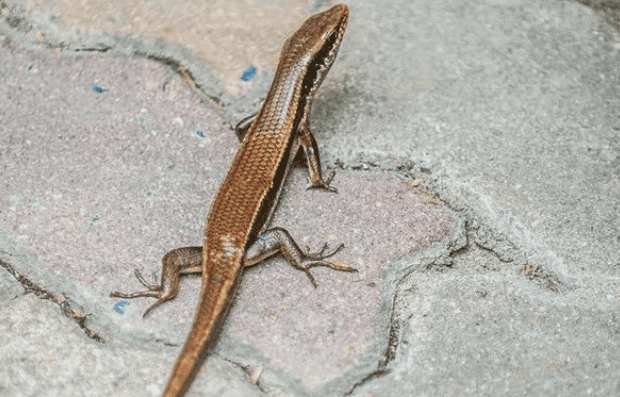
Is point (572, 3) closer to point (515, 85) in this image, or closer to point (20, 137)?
point (515, 85)

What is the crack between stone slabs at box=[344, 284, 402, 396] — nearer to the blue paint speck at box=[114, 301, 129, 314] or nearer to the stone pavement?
the stone pavement

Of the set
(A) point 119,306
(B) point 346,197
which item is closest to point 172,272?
(A) point 119,306

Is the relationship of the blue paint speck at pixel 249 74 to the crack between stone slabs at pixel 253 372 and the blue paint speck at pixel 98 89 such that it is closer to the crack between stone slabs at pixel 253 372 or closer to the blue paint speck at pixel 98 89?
the blue paint speck at pixel 98 89

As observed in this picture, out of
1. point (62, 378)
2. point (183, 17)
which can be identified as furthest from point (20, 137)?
point (62, 378)

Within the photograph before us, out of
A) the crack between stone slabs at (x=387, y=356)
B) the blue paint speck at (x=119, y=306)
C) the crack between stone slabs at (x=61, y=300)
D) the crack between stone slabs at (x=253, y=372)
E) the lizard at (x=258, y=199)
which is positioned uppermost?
the lizard at (x=258, y=199)

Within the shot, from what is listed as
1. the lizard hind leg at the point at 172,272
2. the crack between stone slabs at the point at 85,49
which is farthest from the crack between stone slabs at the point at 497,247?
the crack between stone slabs at the point at 85,49

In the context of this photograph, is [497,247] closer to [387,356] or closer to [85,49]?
[387,356]
